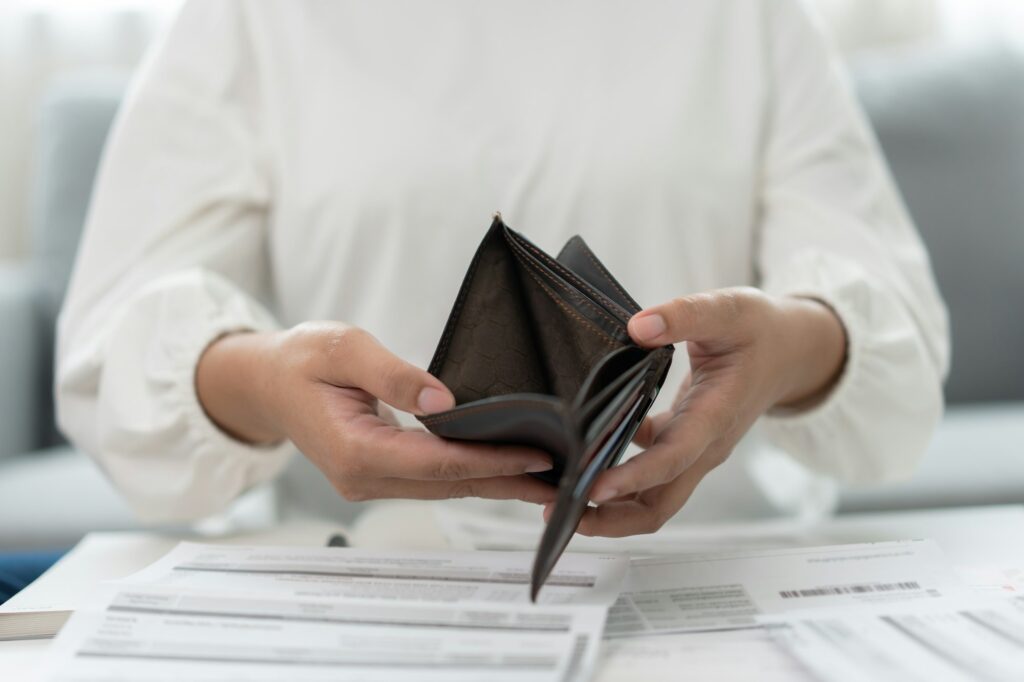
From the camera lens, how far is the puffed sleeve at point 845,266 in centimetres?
56

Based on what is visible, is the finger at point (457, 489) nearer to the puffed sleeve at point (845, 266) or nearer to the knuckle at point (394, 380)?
the knuckle at point (394, 380)

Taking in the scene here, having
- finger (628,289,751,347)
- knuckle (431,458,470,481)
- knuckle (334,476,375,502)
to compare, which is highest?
finger (628,289,751,347)

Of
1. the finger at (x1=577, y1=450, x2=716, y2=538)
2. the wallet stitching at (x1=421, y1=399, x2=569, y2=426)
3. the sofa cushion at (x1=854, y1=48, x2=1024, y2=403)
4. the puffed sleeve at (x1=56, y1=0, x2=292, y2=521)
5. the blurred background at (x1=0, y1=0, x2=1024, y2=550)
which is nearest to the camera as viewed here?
the wallet stitching at (x1=421, y1=399, x2=569, y2=426)

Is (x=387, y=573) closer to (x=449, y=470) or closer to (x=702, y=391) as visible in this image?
(x=449, y=470)

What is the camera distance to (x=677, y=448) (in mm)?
373

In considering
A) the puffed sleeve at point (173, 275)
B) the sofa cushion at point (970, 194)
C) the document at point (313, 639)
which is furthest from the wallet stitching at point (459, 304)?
the sofa cushion at point (970, 194)

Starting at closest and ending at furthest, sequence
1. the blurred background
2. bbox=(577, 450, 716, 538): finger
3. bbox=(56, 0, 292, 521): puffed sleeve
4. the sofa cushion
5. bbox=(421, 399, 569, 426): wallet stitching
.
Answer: bbox=(421, 399, 569, 426): wallet stitching → bbox=(577, 450, 716, 538): finger → bbox=(56, 0, 292, 521): puffed sleeve → the blurred background → the sofa cushion

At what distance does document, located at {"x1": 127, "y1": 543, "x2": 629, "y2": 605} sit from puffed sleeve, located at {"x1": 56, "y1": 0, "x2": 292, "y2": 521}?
144 mm

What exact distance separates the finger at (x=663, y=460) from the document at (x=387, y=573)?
0.04 metres

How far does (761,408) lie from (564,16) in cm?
37

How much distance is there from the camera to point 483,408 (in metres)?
0.31

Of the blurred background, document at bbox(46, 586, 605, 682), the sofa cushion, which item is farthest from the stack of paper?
the sofa cushion

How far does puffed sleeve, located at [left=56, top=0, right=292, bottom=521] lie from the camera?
0.53 m

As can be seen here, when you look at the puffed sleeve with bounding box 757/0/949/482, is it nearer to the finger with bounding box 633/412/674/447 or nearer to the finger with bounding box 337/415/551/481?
the finger with bounding box 633/412/674/447
